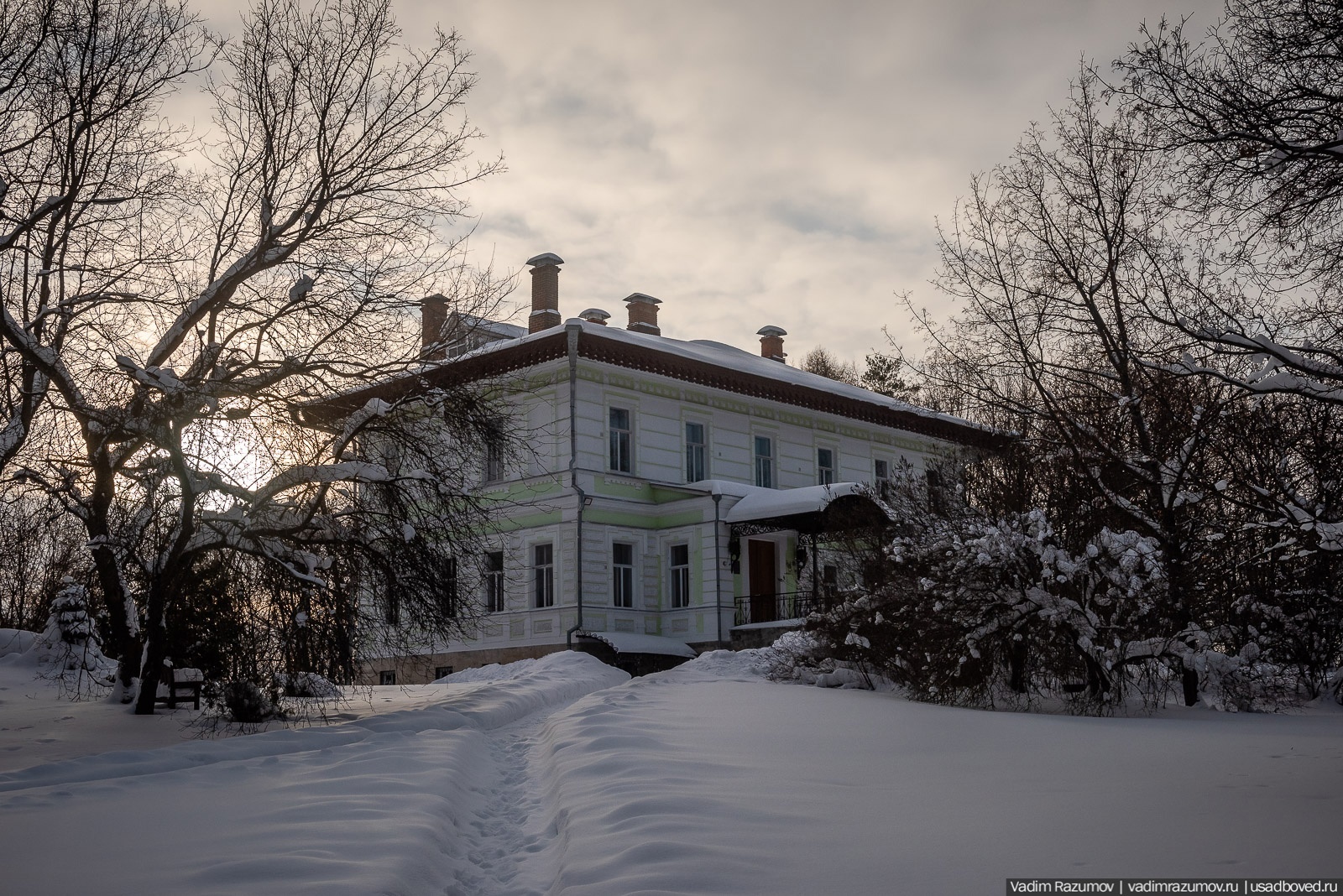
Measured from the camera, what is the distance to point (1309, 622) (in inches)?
509

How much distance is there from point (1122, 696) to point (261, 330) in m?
11.2

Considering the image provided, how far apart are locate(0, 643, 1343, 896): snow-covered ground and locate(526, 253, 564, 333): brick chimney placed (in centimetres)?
1952

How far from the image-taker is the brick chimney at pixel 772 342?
41.6 metres

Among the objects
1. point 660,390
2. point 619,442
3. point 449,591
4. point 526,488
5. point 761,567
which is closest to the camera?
point 449,591

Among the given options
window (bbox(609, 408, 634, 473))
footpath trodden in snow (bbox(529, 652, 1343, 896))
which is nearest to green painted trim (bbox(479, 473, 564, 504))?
window (bbox(609, 408, 634, 473))

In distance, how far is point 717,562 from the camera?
27.5m

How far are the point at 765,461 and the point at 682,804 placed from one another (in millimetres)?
25519

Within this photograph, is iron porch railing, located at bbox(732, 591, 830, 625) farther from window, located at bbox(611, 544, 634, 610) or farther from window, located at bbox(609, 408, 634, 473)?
window, located at bbox(609, 408, 634, 473)

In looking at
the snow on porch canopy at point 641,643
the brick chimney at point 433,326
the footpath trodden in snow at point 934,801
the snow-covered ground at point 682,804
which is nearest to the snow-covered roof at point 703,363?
the brick chimney at point 433,326

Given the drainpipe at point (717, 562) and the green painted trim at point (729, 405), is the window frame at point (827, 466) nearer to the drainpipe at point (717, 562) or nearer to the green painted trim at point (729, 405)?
the green painted trim at point (729, 405)

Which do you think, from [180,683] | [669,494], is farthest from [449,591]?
[669,494]

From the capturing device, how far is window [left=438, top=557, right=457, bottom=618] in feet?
46.9

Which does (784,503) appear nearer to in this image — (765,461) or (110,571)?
(765,461)

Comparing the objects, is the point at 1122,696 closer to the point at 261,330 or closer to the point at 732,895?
the point at 732,895
